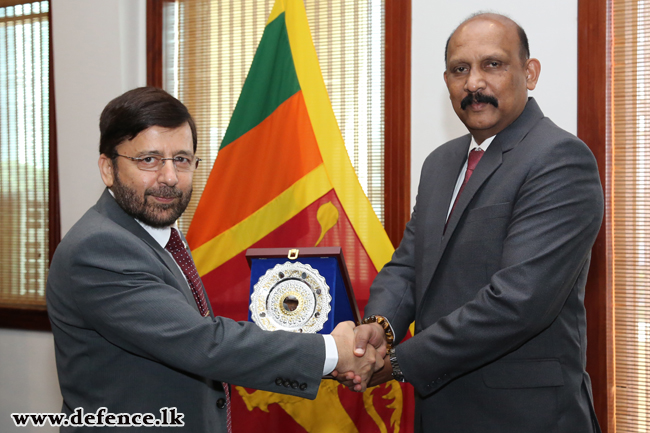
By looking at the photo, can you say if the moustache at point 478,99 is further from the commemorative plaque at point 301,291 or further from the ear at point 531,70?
the commemorative plaque at point 301,291

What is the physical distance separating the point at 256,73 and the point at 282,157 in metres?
0.48

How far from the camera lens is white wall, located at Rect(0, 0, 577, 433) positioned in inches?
117

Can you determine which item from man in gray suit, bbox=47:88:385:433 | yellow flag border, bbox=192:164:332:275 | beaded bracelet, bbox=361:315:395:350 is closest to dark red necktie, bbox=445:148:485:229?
beaded bracelet, bbox=361:315:395:350

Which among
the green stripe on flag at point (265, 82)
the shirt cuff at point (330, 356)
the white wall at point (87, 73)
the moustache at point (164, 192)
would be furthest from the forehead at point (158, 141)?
the white wall at point (87, 73)

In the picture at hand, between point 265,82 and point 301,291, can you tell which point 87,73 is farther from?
point 301,291

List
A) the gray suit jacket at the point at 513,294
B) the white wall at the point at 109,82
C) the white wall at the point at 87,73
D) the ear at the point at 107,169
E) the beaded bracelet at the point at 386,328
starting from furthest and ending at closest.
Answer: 1. the white wall at the point at 87,73
2. the white wall at the point at 109,82
3. the beaded bracelet at the point at 386,328
4. the ear at the point at 107,169
5. the gray suit jacket at the point at 513,294

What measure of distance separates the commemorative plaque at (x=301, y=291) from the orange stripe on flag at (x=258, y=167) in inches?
26.4

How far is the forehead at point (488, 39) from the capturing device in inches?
74.7

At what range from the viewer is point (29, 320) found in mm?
4094

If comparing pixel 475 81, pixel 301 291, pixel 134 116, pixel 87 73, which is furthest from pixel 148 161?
pixel 87 73

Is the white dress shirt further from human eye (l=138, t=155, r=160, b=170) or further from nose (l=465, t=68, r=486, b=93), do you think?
human eye (l=138, t=155, r=160, b=170)

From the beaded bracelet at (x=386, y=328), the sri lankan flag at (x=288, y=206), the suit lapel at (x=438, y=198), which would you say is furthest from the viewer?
the sri lankan flag at (x=288, y=206)

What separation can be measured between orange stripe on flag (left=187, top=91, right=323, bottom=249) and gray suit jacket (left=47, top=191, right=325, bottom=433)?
118 cm

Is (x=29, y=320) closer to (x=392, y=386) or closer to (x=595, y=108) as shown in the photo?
(x=392, y=386)
